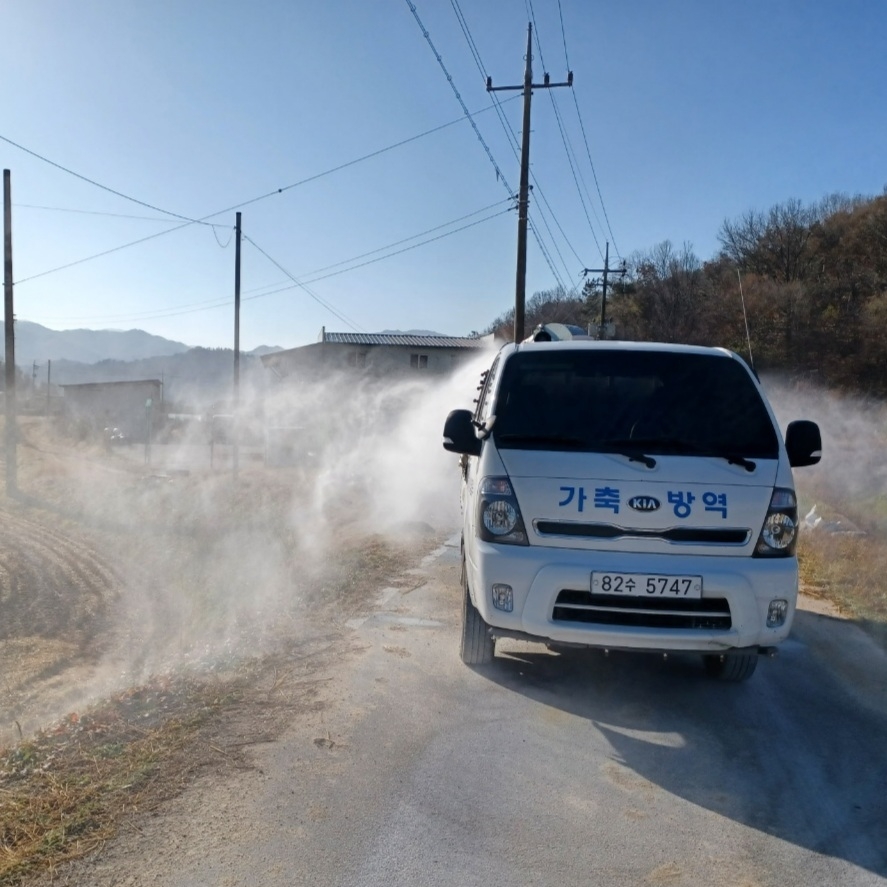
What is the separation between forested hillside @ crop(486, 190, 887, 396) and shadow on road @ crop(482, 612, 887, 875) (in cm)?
2767

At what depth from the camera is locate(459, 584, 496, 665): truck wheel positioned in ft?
17.2

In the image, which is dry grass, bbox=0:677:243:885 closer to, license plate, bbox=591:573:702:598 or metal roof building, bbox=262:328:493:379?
license plate, bbox=591:573:702:598

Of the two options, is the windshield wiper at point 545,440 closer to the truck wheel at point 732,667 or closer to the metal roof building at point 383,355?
the truck wheel at point 732,667

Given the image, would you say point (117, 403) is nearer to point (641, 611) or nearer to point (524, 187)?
point (524, 187)

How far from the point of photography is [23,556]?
16766 millimetres

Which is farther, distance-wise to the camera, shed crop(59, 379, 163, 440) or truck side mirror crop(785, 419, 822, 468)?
shed crop(59, 379, 163, 440)

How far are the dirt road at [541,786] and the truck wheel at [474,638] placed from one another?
11 cm

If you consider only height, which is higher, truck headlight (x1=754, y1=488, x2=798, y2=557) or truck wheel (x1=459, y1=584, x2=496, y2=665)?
truck headlight (x1=754, y1=488, x2=798, y2=557)

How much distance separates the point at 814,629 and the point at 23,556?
1563 cm

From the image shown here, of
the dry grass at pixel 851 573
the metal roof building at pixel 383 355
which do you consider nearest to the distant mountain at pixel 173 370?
the metal roof building at pixel 383 355

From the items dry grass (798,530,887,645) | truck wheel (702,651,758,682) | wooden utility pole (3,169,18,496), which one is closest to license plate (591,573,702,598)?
truck wheel (702,651,758,682)

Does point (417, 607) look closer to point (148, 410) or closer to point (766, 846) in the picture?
point (766, 846)

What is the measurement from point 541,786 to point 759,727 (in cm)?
166

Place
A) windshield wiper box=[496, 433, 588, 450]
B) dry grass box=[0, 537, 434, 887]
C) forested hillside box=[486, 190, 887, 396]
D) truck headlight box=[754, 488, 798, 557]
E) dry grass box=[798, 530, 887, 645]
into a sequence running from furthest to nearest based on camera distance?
forested hillside box=[486, 190, 887, 396]
dry grass box=[798, 530, 887, 645]
windshield wiper box=[496, 433, 588, 450]
truck headlight box=[754, 488, 798, 557]
dry grass box=[0, 537, 434, 887]
